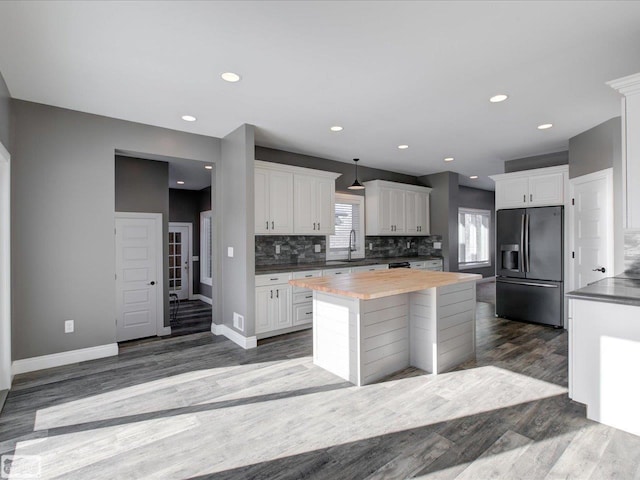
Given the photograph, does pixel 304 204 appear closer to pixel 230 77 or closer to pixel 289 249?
pixel 289 249

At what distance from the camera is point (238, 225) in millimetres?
4176

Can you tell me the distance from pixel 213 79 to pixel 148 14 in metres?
0.85

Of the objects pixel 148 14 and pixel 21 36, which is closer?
pixel 148 14

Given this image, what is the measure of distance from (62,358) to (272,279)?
240 centimetres

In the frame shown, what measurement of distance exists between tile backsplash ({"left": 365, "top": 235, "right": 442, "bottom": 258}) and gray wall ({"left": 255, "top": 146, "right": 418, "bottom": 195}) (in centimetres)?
113

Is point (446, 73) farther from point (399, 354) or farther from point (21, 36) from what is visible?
point (21, 36)

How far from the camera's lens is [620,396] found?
2.21 m

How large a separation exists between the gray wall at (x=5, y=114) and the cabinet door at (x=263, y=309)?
2878 millimetres

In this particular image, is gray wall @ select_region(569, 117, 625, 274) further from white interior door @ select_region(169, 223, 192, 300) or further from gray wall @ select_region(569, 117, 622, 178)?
white interior door @ select_region(169, 223, 192, 300)

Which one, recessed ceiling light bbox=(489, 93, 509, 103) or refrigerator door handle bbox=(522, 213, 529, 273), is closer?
recessed ceiling light bbox=(489, 93, 509, 103)

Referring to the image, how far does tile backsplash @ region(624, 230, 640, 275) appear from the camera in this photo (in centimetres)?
315

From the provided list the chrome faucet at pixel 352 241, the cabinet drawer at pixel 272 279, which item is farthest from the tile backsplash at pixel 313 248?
the cabinet drawer at pixel 272 279

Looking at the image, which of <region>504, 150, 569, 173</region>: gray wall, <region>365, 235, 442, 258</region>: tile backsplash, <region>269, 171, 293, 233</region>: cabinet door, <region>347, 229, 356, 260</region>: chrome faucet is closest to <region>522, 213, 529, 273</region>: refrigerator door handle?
<region>504, 150, 569, 173</region>: gray wall

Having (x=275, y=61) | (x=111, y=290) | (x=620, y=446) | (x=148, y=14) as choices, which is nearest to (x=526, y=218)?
(x=620, y=446)
